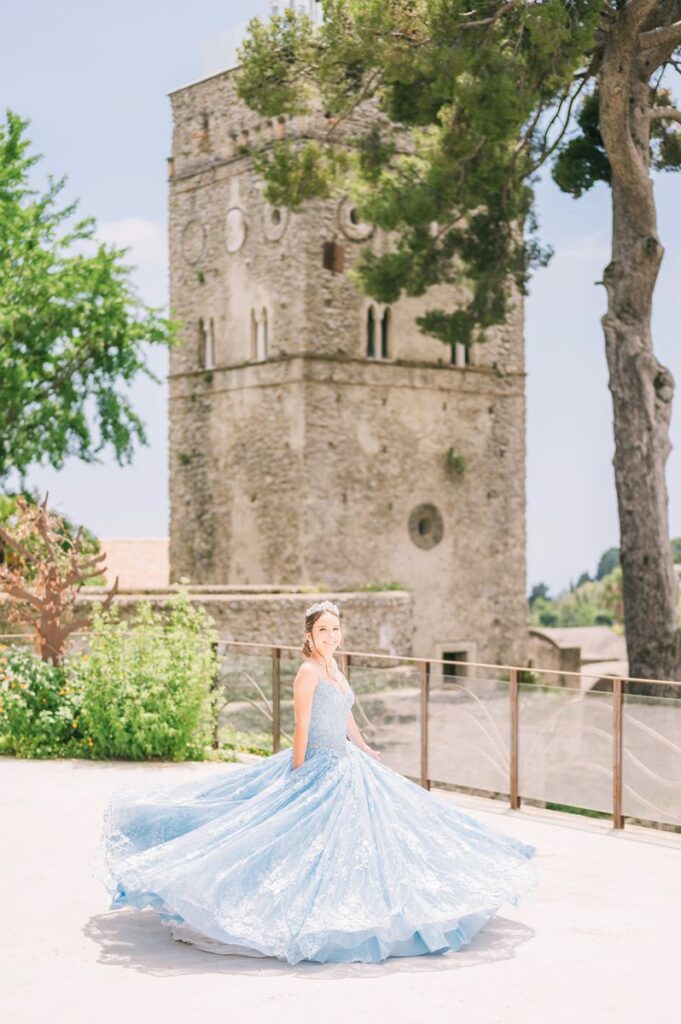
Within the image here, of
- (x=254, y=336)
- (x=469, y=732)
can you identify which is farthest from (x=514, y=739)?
→ (x=254, y=336)

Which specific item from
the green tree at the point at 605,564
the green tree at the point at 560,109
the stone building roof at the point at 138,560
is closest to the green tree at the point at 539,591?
the green tree at the point at 605,564

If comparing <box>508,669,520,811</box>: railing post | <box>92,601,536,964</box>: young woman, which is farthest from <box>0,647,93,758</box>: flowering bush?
<box>92,601,536,964</box>: young woman

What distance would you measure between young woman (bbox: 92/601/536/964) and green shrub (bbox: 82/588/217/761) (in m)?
4.72

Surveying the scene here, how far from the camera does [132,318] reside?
91.8 feet

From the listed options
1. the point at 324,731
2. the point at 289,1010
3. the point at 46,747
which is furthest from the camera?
the point at 46,747

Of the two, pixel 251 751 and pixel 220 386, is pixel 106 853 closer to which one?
pixel 251 751

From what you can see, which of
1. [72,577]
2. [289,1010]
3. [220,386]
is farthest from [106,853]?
[220,386]

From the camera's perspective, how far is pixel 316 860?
6.26 meters

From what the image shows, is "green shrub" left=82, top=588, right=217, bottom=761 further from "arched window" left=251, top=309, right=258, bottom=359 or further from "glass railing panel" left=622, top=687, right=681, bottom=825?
"arched window" left=251, top=309, right=258, bottom=359

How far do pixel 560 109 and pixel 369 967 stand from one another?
17.0 meters

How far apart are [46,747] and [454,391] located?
21.9m

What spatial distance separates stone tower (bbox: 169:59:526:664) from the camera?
100 ft

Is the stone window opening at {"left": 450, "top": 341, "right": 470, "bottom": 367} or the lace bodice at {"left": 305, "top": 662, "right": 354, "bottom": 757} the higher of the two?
the stone window opening at {"left": 450, "top": 341, "right": 470, "bottom": 367}

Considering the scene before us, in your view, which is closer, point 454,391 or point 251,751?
point 251,751
